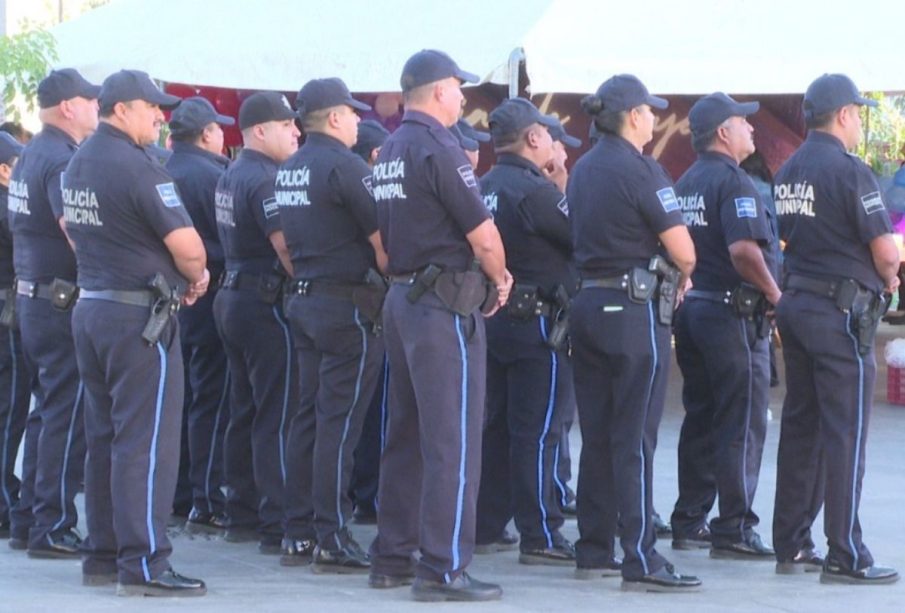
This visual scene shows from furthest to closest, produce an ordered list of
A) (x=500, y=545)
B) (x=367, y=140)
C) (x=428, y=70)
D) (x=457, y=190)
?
(x=367, y=140) → (x=500, y=545) → (x=428, y=70) → (x=457, y=190)

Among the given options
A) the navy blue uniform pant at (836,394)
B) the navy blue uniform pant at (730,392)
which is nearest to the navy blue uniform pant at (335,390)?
the navy blue uniform pant at (730,392)

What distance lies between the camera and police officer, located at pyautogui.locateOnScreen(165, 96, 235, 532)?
8.61 metres

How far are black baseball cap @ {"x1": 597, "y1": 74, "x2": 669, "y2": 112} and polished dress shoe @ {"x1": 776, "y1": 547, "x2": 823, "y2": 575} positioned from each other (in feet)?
6.78

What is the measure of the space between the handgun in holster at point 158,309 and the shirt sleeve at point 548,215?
1696 mm

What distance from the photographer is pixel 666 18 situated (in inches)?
439

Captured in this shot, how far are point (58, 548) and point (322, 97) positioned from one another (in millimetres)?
2336

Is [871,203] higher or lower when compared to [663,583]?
higher

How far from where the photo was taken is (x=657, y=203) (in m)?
6.95

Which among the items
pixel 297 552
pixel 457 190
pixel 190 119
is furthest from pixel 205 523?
pixel 457 190

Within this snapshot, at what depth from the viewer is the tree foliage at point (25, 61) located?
11.8 meters

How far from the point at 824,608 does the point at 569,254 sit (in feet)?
6.42

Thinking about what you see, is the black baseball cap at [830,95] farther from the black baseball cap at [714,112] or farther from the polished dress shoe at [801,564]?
the polished dress shoe at [801,564]

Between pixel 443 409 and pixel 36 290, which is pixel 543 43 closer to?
pixel 36 290

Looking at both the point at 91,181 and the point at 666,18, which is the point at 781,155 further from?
the point at 91,181
